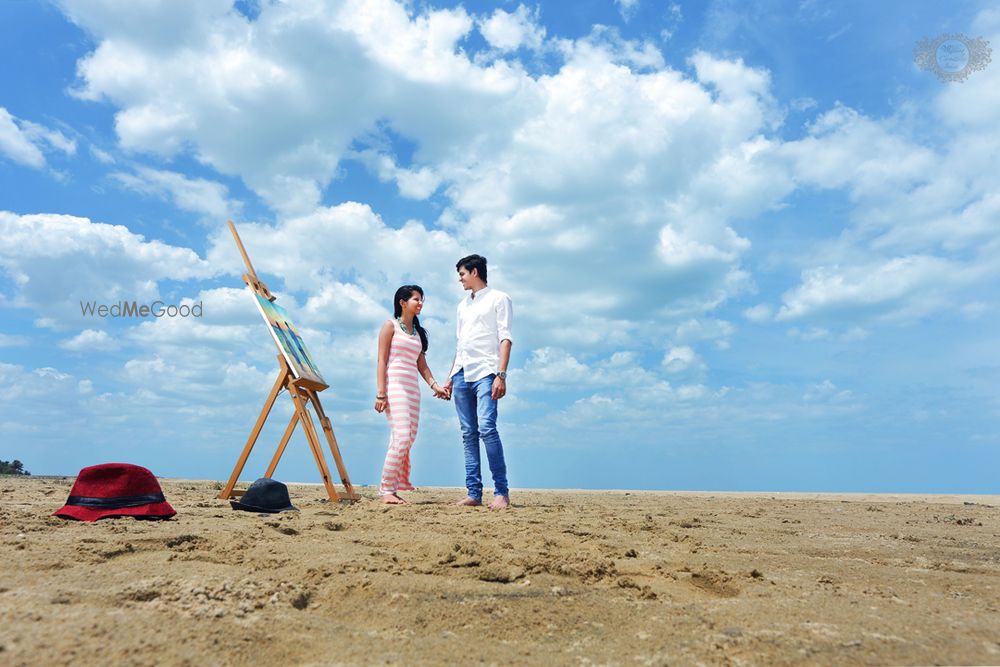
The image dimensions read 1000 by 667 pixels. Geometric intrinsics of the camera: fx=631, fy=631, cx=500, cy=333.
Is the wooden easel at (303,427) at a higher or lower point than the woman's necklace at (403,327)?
lower

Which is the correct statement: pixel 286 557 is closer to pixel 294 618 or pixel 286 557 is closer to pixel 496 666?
pixel 294 618

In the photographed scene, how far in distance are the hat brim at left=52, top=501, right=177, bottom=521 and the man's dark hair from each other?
10.8 feet

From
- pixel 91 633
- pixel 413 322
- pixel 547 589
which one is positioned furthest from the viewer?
pixel 413 322

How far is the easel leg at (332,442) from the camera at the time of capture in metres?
6.43

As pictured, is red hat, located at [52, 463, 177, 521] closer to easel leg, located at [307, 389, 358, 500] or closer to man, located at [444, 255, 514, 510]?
easel leg, located at [307, 389, 358, 500]

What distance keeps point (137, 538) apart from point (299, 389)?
2868 millimetres

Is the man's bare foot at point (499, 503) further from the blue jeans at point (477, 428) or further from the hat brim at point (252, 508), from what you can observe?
the hat brim at point (252, 508)

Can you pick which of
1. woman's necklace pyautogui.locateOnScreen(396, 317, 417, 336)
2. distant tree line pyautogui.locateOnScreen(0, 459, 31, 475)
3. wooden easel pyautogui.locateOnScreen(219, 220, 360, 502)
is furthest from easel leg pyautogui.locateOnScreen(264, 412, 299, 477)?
distant tree line pyautogui.locateOnScreen(0, 459, 31, 475)

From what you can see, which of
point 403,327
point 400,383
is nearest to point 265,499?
point 400,383

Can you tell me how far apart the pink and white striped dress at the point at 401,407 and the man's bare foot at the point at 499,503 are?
1204mm

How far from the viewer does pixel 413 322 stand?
6.85 meters

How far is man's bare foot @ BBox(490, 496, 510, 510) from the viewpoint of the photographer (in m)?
5.57

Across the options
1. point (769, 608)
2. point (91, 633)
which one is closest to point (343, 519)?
point (91, 633)

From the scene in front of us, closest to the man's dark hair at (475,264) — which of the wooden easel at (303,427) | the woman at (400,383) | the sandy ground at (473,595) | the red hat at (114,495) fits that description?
the woman at (400,383)
